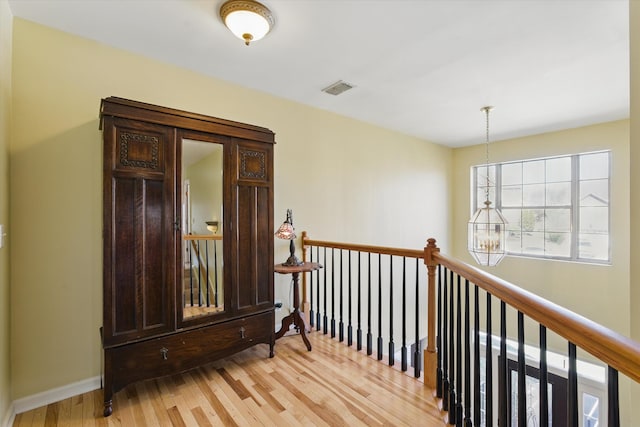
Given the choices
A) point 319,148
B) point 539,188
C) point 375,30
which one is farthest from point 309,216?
point 539,188

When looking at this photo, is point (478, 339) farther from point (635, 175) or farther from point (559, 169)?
point (559, 169)

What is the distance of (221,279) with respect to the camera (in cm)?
228

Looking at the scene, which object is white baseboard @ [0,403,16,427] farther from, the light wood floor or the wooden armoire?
the wooden armoire

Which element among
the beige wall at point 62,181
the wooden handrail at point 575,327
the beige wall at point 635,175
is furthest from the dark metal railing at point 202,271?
the beige wall at point 635,175

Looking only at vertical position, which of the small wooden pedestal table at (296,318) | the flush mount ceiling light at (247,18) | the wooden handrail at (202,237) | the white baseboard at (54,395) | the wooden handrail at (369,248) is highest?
the flush mount ceiling light at (247,18)

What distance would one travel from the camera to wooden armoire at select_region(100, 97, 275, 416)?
1847mm

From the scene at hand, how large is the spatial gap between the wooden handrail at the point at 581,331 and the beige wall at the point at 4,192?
2564mm

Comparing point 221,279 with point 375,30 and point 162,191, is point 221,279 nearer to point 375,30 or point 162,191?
point 162,191

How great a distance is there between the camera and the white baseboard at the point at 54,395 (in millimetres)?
1887

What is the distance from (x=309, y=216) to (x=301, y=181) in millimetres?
405

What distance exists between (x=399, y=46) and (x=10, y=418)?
3.51 meters

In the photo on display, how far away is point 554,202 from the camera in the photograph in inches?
180

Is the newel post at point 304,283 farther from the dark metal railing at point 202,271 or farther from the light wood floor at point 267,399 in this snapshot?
the dark metal railing at point 202,271

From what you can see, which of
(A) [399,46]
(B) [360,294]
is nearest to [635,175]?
(A) [399,46]
